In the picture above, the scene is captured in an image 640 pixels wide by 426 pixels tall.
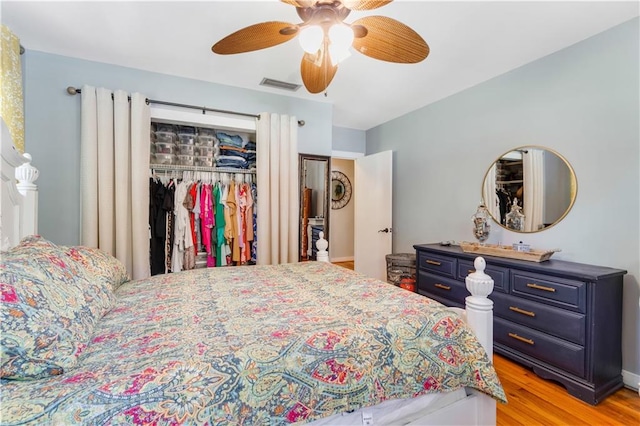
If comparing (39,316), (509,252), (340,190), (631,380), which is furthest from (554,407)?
(340,190)

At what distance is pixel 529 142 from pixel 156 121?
139 inches

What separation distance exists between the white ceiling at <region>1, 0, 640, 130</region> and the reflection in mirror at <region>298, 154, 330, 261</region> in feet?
3.03

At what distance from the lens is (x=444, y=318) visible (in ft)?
4.38

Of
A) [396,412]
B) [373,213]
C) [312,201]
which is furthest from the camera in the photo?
[373,213]

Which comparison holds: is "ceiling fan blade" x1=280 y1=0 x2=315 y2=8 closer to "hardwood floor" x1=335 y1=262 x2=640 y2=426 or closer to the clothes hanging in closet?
the clothes hanging in closet

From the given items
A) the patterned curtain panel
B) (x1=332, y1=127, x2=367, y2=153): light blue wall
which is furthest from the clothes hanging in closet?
(x1=332, y1=127, x2=367, y2=153): light blue wall

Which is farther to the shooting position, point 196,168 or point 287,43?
point 196,168

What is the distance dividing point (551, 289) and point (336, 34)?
7.04 ft

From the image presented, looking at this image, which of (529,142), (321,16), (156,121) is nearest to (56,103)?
(156,121)

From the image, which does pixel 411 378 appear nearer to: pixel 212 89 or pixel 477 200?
pixel 477 200

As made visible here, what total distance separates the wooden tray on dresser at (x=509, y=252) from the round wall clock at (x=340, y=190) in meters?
3.85

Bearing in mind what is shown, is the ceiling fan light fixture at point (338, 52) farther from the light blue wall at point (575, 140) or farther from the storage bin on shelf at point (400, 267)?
the storage bin on shelf at point (400, 267)

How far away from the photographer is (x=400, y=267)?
358 cm

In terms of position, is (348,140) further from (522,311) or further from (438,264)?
(522,311)
